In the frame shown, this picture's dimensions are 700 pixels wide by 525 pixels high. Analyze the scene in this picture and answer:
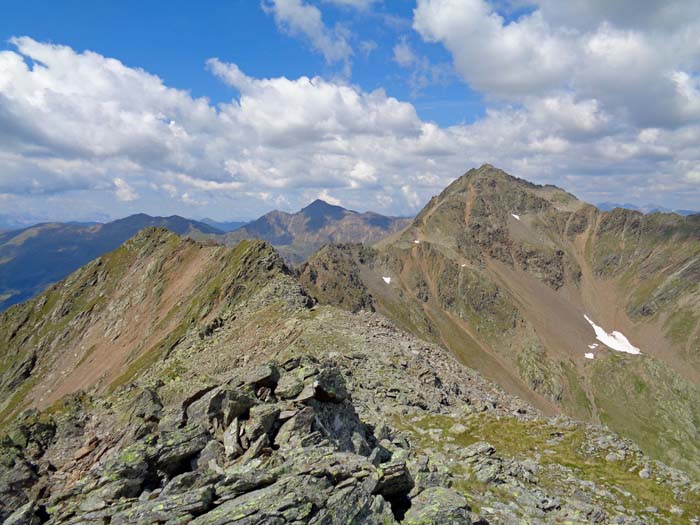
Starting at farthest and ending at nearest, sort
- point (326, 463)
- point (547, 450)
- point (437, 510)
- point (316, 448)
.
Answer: point (547, 450)
point (316, 448)
point (326, 463)
point (437, 510)

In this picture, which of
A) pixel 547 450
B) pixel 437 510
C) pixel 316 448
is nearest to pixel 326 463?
pixel 316 448

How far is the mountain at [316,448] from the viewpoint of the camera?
56.7 ft

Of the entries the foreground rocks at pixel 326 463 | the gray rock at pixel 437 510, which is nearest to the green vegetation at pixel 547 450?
the foreground rocks at pixel 326 463

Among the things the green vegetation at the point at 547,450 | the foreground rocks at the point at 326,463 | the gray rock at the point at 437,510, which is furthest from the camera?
the green vegetation at the point at 547,450

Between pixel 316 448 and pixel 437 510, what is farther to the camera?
pixel 316 448

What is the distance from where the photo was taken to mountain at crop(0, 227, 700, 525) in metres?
17.3

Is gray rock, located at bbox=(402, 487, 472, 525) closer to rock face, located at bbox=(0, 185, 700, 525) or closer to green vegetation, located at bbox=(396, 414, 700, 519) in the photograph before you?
rock face, located at bbox=(0, 185, 700, 525)

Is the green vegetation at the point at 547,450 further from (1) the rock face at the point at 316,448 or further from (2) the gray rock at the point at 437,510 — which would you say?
(2) the gray rock at the point at 437,510

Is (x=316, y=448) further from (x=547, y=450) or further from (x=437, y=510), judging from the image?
(x=547, y=450)

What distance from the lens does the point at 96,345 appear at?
101938 mm

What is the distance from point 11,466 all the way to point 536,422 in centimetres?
4141

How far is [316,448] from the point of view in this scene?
19984mm

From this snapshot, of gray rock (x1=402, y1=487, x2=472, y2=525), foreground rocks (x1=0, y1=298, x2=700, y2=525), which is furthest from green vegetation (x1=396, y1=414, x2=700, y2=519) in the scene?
gray rock (x1=402, y1=487, x2=472, y2=525)

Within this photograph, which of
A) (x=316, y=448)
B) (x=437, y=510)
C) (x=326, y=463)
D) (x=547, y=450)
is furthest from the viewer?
(x=547, y=450)
